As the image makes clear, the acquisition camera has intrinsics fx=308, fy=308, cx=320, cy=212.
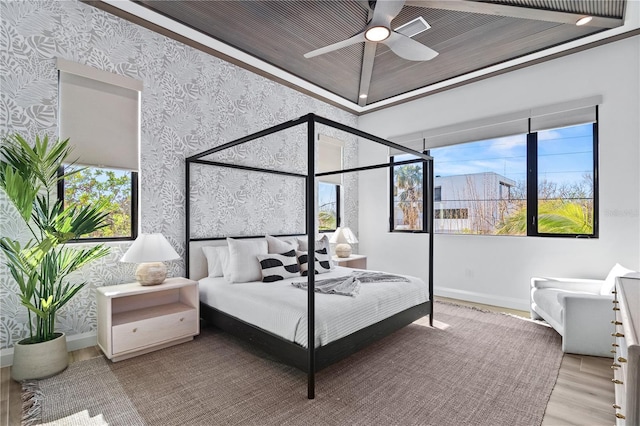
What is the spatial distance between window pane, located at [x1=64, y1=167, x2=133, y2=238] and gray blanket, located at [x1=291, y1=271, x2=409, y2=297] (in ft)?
5.87

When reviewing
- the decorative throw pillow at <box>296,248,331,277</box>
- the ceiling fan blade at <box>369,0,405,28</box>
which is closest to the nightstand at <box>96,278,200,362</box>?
the decorative throw pillow at <box>296,248,331,277</box>

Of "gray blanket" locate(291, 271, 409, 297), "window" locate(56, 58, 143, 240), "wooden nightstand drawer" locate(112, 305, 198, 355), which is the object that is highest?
"window" locate(56, 58, 143, 240)

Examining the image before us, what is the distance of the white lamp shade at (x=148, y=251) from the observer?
262 centimetres

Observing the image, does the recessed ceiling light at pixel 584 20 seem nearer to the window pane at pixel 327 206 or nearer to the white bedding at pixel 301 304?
the white bedding at pixel 301 304

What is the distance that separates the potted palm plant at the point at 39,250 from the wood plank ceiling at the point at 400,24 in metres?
1.73

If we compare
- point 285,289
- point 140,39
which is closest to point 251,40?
point 140,39

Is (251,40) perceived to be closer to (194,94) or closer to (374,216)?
(194,94)

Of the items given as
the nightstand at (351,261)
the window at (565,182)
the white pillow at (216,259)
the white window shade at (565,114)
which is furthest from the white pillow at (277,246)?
the white window shade at (565,114)

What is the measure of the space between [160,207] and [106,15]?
72.1 inches

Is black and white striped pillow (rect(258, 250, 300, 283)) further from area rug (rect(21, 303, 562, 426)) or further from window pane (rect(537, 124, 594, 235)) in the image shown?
window pane (rect(537, 124, 594, 235))

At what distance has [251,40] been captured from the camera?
349cm

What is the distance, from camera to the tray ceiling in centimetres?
289

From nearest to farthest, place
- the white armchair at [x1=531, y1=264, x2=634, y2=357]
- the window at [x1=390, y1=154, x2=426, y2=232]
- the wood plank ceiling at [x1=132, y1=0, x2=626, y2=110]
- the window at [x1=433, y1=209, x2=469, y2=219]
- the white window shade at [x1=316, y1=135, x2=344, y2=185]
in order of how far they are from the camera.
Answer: the white armchair at [x1=531, y1=264, x2=634, y2=357] < the wood plank ceiling at [x1=132, y1=0, x2=626, y2=110] < the window at [x1=433, y1=209, x2=469, y2=219] < the window at [x1=390, y1=154, x2=426, y2=232] < the white window shade at [x1=316, y1=135, x2=344, y2=185]

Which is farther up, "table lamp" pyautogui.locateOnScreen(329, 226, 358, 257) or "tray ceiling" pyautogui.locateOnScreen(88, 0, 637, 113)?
"tray ceiling" pyautogui.locateOnScreen(88, 0, 637, 113)
